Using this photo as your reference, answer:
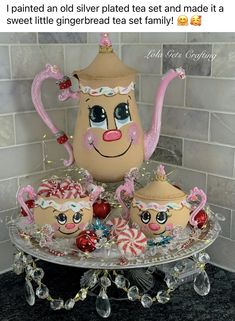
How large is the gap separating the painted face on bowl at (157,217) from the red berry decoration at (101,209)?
9cm

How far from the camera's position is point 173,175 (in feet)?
3.37

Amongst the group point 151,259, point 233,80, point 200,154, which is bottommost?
point 151,259

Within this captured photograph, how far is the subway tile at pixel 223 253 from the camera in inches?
37.2

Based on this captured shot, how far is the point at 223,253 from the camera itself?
0.96m

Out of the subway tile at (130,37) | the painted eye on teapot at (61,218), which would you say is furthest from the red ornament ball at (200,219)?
the subway tile at (130,37)

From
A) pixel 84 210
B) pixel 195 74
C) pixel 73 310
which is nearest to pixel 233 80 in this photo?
pixel 195 74

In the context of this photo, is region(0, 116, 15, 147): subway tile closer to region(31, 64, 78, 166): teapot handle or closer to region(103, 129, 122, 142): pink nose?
region(31, 64, 78, 166): teapot handle

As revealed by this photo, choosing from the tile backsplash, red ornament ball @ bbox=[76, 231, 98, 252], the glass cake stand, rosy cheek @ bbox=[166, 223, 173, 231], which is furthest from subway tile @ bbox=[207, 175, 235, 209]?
red ornament ball @ bbox=[76, 231, 98, 252]

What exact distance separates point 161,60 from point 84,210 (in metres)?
0.41

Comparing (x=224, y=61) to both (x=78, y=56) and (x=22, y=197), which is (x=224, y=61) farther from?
(x=22, y=197)

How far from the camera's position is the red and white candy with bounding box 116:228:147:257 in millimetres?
704

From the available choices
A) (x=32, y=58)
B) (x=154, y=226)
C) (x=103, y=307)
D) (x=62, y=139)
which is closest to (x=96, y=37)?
(x=32, y=58)

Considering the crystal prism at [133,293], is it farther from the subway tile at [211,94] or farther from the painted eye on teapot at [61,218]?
the subway tile at [211,94]
